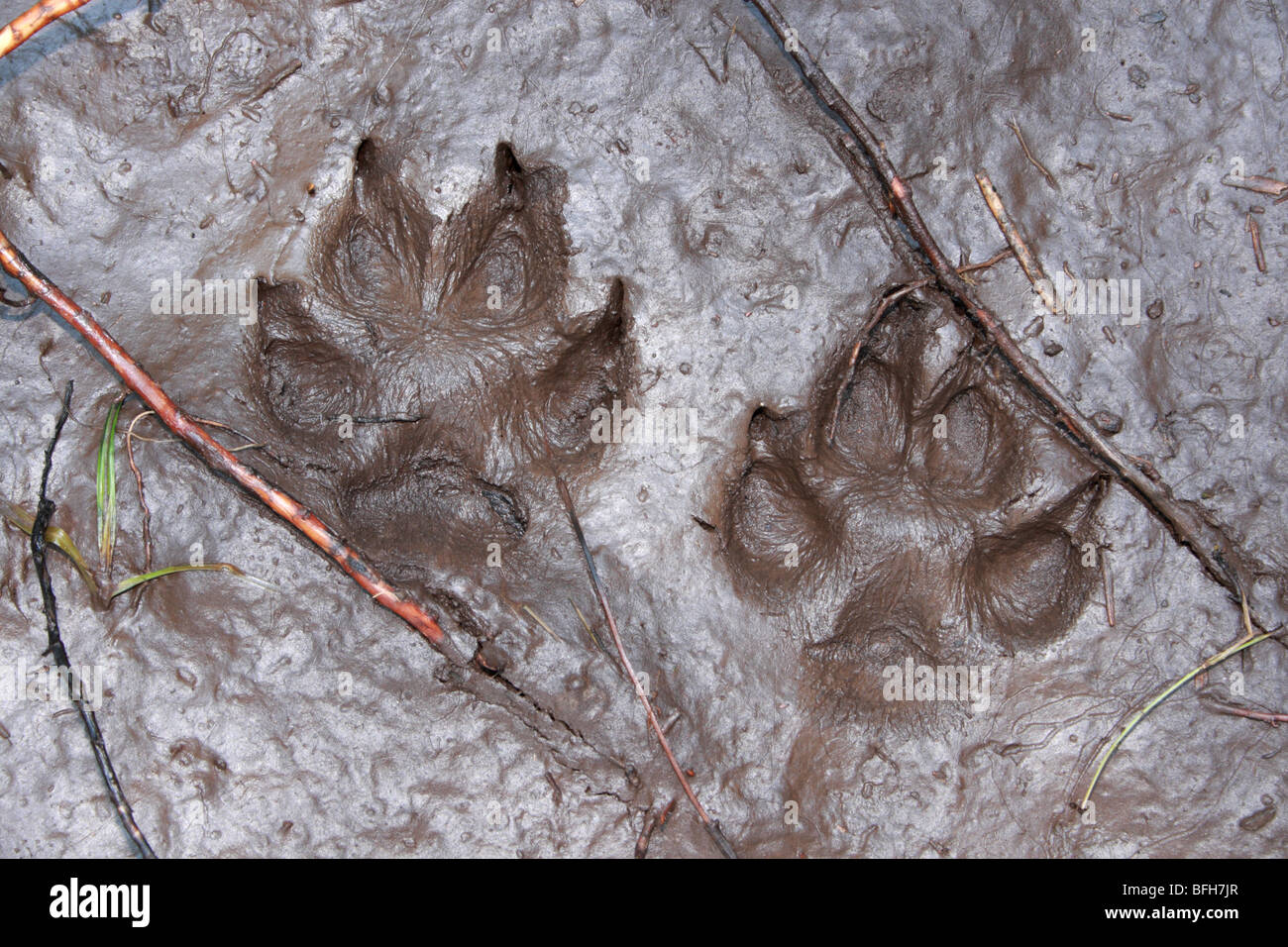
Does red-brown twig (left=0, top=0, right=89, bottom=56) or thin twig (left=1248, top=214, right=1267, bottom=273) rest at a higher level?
red-brown twig (left=0, top=0, right=89, bottom=56)

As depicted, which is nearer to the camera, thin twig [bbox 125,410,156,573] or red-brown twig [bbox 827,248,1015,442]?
thin twig [bbox 125,410,156,573]

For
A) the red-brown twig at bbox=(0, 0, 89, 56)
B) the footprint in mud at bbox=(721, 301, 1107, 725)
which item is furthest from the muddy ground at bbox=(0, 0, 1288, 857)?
the red-brown twig at bbox=(0, 0, 89, 56)

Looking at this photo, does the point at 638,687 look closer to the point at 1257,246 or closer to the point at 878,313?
the point at 878,313

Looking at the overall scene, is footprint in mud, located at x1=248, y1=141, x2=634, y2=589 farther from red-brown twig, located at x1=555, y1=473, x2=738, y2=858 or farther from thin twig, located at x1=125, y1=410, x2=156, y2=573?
thin twig, located at x1=125, y1=410, x2=156, y2=573

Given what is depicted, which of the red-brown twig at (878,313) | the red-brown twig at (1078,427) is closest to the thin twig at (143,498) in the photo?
the red-brown twig at (878,313)

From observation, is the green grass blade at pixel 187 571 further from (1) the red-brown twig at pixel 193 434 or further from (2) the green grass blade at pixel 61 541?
(1) the red-brown twig at pixel 193 434

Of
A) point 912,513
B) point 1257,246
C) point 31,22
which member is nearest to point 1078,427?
point 912,513
